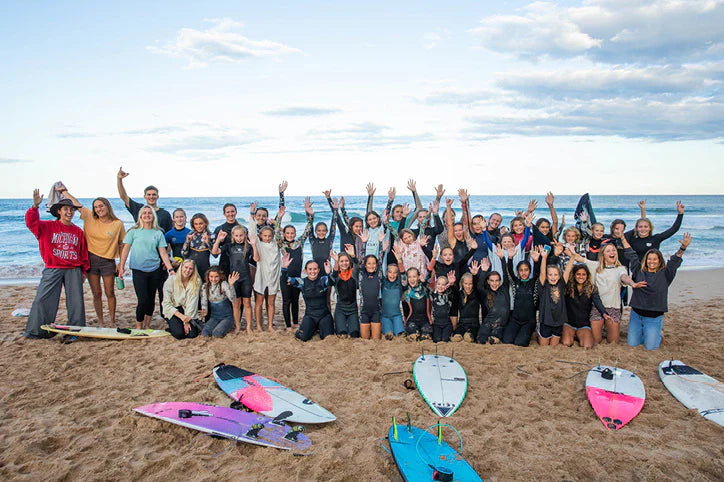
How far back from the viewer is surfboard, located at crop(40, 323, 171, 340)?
5.90m

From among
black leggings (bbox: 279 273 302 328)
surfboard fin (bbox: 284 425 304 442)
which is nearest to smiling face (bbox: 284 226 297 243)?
black leggings (bbox: 279 273 302 328)

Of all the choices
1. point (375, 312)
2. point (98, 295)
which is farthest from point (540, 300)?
point (98, 295)

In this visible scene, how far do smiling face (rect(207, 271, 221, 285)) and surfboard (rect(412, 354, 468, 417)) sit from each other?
121 inches

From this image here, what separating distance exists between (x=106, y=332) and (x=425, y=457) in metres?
4.88

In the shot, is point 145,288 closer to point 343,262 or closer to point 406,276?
point 343,262

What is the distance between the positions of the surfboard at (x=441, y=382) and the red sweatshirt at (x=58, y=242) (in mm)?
4850

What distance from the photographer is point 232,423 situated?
3.87 m

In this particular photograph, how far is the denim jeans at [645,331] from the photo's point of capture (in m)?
5.63

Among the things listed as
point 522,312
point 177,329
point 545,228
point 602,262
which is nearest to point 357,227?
point 522,312

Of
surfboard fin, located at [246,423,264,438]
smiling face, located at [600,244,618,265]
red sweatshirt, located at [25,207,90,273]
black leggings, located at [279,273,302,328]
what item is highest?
red sweatshirt, located at [25,207,90,273]

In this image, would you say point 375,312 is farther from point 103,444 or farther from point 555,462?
point 103,444

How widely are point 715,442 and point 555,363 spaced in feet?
5.70

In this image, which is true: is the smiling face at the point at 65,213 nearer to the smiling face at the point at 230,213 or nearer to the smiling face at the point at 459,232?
the smiling face at the point at 230,213

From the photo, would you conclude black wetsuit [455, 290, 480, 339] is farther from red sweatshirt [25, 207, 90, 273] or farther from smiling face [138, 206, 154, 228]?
red sweatshirt [25, 207, 90, 273]
